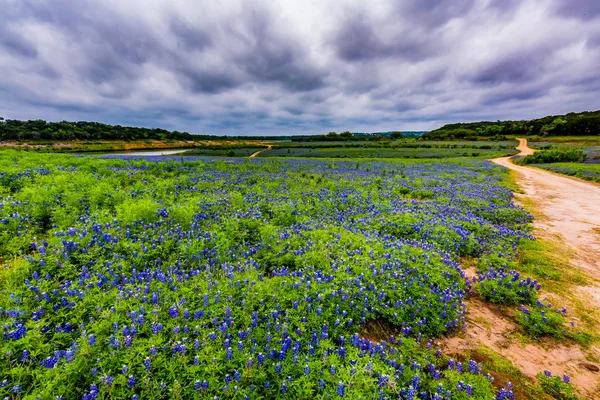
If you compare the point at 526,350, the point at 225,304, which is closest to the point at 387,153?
the point at 526,350

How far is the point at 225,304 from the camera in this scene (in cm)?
386

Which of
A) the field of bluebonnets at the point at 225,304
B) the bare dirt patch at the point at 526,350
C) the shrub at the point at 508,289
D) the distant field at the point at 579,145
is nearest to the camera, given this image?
the field of bluebonnets at the point at 225,304

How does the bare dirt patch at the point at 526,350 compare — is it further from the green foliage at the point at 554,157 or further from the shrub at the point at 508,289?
the green foliage at the point at 554,157

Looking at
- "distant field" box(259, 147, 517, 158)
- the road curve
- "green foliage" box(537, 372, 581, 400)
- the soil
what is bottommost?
the road curve

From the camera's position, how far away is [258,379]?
2.89 m

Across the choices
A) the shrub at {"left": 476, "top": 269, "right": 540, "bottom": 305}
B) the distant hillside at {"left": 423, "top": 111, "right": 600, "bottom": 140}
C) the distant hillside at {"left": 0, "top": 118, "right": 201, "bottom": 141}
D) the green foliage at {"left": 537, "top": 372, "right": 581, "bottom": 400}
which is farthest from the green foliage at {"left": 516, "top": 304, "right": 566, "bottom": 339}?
the distant hillside at {"left": 423, "top": 111, "right": 600, "bottom": 140}

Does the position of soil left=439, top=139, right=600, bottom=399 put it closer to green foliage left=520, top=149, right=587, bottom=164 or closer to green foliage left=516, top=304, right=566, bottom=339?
green foliage left=516, top=304, right=566, bottom=339

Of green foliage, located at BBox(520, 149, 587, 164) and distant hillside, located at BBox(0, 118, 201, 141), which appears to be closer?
green foliage, located at BBox(520, 149, 587, 164)

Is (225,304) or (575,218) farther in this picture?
(575,218)

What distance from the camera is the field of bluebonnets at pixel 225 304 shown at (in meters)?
2.75

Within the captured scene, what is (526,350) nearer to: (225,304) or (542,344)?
(542,344)

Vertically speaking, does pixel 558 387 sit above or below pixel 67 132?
below

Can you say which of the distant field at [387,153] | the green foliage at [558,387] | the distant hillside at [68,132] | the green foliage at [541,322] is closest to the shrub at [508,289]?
the green foliage at [541,322]

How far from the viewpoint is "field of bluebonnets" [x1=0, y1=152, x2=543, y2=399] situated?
275 centimetres
